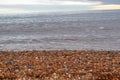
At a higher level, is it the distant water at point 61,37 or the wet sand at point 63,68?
the wet sand at point 63,68

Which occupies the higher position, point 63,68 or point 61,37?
point 63,68

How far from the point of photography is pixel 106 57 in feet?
59.7

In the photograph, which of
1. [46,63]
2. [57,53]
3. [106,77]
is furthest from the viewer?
[57,53]

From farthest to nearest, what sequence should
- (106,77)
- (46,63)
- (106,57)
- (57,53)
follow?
1. (57,53)
2. (106,57)
3. (46,63)
4. (106,77)

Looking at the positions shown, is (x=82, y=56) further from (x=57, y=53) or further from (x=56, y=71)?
(x=56, y=71)

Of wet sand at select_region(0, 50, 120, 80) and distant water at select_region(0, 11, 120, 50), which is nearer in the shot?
wet sand at select_region(0, 50, 120, 80)

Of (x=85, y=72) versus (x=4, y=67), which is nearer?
(x=85, y=72)

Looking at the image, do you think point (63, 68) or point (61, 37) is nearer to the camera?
point (63, 68)

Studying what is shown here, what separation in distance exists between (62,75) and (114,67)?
98.2 inches

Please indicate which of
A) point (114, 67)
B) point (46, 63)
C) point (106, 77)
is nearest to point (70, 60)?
point (46, 63)

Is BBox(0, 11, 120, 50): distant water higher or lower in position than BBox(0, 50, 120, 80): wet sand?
lower

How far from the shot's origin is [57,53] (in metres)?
20.1

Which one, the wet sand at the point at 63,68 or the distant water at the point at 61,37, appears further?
the distant water at the point at 61,37

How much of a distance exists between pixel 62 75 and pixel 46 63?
2904 millimetres
